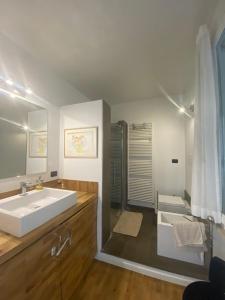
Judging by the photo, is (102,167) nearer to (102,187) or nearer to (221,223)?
(102,187)

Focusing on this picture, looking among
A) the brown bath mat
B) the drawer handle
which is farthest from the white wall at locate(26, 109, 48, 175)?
the brown bath mat

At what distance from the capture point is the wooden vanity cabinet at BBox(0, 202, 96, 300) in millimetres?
775

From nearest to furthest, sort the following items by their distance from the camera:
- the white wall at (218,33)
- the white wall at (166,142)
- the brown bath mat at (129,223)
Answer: the white wall at (218,33), the brown bath mat at (129,223), the white wall at (166,142)

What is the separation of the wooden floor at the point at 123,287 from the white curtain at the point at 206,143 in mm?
870

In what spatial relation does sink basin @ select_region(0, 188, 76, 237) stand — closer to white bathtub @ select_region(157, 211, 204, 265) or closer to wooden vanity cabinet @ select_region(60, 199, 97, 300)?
wooden vanity cabinet @ select_region(60, 199, 97, 300)

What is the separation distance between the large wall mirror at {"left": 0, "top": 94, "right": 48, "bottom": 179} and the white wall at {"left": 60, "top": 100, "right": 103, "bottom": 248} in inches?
10.2

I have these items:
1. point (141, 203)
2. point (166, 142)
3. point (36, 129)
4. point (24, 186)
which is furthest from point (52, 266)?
point (166, 142)

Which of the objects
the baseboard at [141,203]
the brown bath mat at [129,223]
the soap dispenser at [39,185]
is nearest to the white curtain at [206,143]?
the brown bath mat at [129,223]

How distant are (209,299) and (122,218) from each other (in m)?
1.90

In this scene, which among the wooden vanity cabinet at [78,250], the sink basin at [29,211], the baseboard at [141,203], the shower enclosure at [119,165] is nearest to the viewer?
the sink basin at [29,211]

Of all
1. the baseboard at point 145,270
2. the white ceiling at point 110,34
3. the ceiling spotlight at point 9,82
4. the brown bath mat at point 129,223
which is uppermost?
the white ceiling at point 110,34

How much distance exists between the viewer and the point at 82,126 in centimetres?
189

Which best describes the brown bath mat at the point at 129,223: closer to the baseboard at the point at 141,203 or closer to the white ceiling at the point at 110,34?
the baseboard at the point at 141,203

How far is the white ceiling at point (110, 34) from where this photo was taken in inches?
44.3
